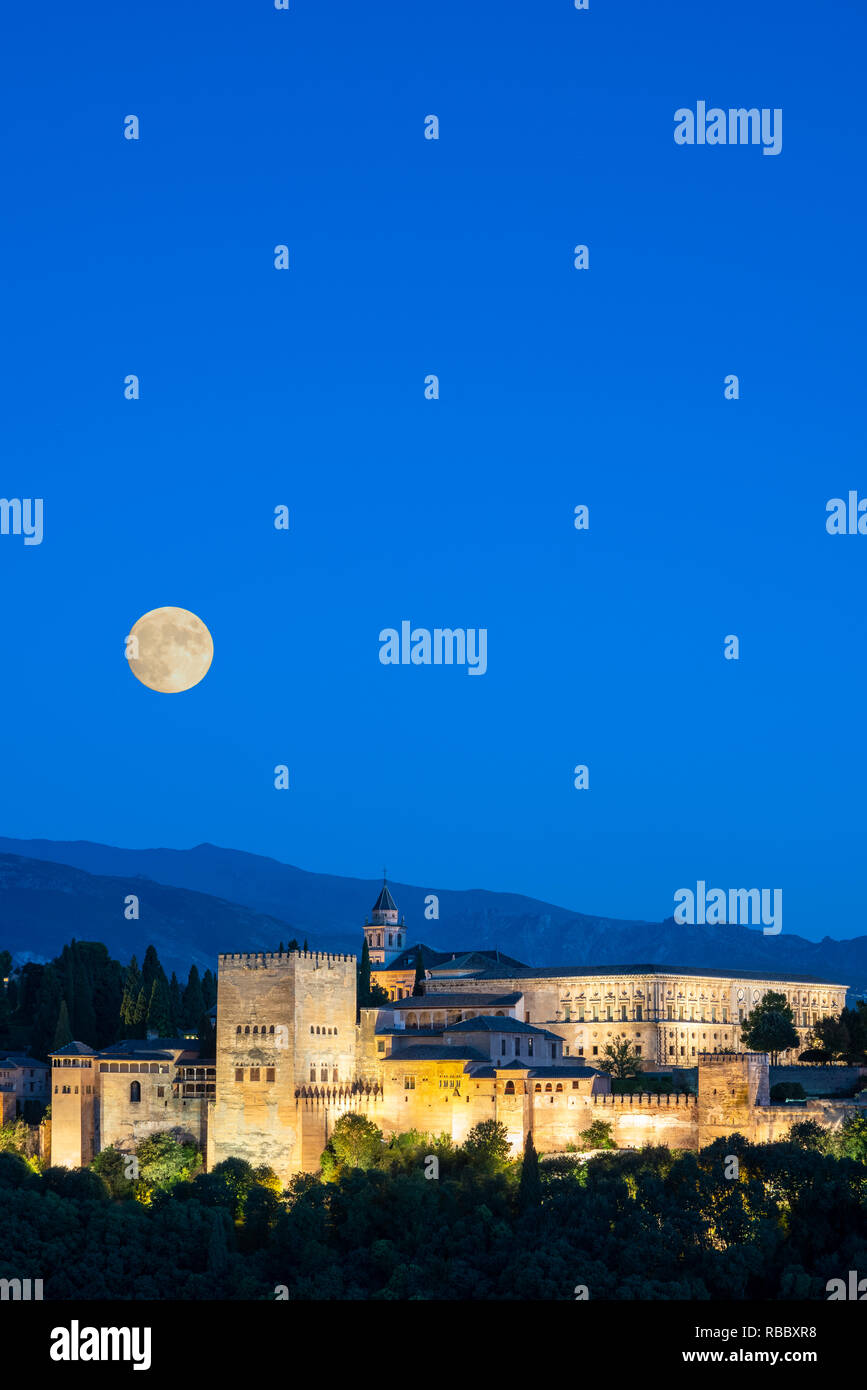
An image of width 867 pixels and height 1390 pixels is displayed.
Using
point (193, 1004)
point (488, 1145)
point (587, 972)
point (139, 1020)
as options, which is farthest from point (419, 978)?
point (488, 1145)

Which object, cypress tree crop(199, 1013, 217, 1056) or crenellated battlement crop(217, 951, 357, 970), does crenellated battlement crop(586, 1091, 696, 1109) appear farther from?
cypress tree crop(199, 1013, 217, 1056)

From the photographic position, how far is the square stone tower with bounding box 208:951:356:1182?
235 feet

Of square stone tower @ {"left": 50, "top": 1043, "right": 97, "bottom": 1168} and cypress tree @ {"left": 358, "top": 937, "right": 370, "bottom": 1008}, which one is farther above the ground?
cypress tree @ {"left": 358, "top": 937, "right": 370, "bottom": 1008}

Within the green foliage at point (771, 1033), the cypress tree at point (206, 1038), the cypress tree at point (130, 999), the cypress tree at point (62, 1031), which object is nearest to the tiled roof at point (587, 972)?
the green foliage at point (771, 1033)

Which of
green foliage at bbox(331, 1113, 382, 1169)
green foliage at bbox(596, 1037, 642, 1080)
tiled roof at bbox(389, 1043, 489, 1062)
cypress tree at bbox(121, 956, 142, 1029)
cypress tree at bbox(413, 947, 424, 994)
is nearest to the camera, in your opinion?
green foliage at bbox(331, 1113, 382, 1169)

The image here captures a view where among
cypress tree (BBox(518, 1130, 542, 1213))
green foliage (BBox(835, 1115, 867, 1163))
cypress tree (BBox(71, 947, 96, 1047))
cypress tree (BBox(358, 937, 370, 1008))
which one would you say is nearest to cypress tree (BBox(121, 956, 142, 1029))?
cypress tree (BBox(71, 947, 96, 1047))

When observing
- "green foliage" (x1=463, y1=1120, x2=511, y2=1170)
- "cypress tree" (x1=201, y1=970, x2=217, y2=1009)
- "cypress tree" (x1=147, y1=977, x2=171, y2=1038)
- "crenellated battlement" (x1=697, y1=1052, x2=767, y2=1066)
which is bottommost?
"green foliage" (x1=463, y1=1120, x2=511, y2=1170)

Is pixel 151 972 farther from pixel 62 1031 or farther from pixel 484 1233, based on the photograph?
pixel 484 1233

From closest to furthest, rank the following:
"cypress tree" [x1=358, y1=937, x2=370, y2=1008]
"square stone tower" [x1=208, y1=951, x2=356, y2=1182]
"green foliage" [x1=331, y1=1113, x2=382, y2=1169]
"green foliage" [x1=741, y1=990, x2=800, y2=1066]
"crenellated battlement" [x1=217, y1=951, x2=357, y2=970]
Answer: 1. "green foliage" [x1=331, y1=1113, x2=382, y2=1169]
2. "square stone tower" [x1=208, y1=951, x2=356, y2=1182]
3. "crenellated battlement" [x1=217, y1=951, x2=357, y2=970]
4. "green foliage" [x1=741, y1=990, x2=800, y2=1066]
5. "cypress tree" [x1=358, y1=937, x2=370, y2=1008]

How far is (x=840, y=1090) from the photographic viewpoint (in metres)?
78.2
